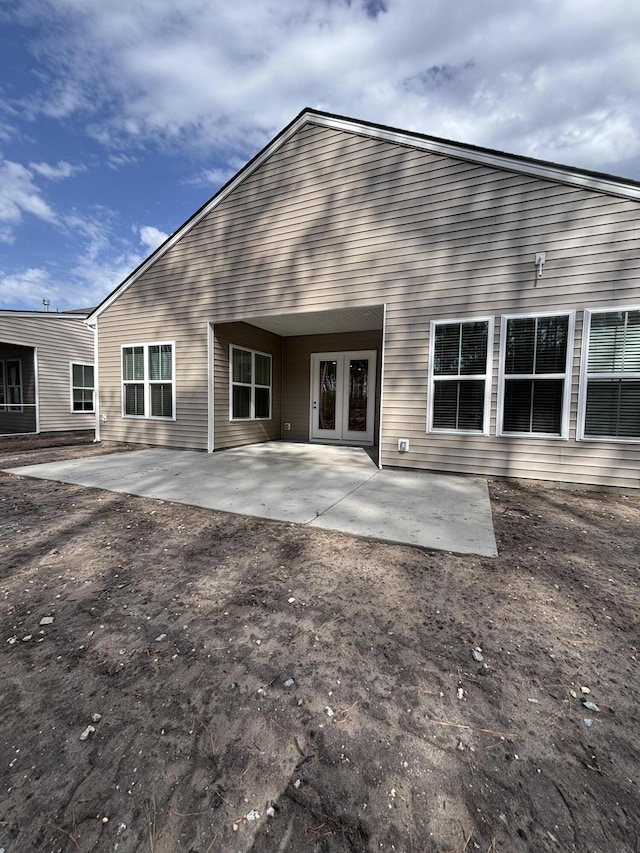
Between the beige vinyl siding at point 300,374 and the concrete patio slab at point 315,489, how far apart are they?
220 cm

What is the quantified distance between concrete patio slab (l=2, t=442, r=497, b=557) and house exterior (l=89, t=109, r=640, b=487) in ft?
2.95

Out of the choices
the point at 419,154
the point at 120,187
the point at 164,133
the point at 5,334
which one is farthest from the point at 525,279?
the point at 120,187

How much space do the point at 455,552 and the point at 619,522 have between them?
2.12 metres

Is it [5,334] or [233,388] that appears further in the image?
[5,334]

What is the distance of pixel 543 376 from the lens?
491 centimetres

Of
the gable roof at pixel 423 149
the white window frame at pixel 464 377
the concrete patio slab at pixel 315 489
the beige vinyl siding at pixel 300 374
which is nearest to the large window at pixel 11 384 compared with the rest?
the concrete patio slab at pixel 315 489

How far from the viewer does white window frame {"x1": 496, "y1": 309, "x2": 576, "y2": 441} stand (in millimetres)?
4762

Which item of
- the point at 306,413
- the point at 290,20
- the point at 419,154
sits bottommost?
the point at 306,413

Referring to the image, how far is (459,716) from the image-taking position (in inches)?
53.3

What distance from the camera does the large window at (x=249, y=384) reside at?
25.9 ft

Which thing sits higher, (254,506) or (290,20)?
(290,20)

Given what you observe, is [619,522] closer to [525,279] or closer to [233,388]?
[525,279]

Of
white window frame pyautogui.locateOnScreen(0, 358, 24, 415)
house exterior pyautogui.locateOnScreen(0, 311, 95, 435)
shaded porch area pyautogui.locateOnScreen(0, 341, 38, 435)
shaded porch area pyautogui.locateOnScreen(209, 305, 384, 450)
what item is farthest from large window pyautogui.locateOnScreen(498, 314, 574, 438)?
white window frame pyautogui.locateOnScreen(0, 358, 24, 415)

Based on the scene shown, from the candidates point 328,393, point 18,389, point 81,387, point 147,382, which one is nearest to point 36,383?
point 81,387
